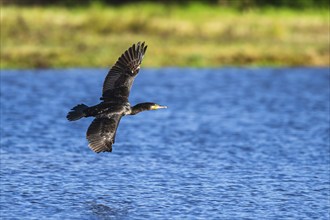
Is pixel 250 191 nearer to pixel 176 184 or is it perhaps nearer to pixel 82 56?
pixel 176 184

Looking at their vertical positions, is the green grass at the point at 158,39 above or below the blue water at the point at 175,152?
above

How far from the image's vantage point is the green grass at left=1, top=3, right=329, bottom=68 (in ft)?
111

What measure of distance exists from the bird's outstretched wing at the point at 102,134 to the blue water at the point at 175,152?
0.91 m

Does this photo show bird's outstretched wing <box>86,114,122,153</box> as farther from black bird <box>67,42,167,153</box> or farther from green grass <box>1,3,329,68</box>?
green grass <box>1,3,329,68</box>

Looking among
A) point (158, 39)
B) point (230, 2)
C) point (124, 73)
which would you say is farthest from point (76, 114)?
point (230, 2)

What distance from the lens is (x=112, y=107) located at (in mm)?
15094

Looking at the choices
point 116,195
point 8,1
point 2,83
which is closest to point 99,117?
point 116,195

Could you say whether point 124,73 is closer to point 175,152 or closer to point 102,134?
point 102,134

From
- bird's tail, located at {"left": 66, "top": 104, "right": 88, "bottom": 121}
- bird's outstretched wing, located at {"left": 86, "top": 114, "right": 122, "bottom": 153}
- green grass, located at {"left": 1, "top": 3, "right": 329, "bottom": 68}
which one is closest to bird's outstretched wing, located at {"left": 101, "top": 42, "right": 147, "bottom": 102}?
bird's tail, located at {"left": 66, "top": 104, "right": 88, "bottom": 121}

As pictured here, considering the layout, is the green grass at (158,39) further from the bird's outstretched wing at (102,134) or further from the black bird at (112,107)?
the bird's outstretched wing at (102,134)

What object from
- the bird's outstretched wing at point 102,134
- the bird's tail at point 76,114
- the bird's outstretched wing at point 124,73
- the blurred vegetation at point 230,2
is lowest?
the bird's outstretched wing at point 102,134

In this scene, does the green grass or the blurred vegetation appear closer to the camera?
the green grass

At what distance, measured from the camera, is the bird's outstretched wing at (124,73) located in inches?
615

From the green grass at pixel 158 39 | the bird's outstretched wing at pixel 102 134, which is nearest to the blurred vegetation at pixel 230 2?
the green grass at pixel 158 39
